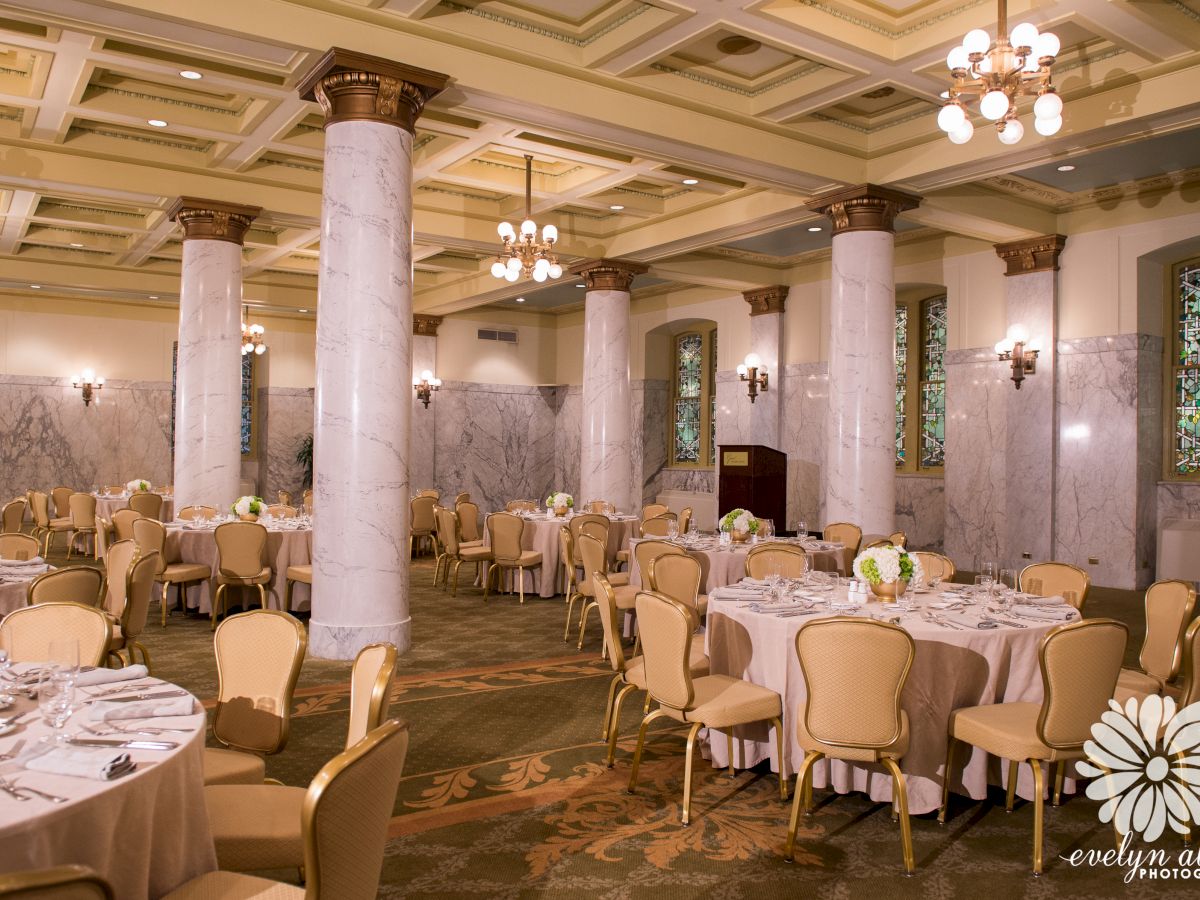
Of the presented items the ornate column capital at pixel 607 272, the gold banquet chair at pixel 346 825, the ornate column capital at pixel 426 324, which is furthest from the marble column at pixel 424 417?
the gold banquet chair at pixel 346 825

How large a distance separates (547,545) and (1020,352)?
6271 mm

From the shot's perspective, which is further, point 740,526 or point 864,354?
point 864,354

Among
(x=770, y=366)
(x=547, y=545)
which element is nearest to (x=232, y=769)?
(x=547, y=545)

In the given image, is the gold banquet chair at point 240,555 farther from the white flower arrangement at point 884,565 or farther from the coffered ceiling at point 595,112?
the white flower arrangement at point 884,565

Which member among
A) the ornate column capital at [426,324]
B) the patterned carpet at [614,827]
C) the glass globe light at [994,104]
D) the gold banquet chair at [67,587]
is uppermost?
the ornate column capital at [426,324]

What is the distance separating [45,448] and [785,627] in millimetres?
16195

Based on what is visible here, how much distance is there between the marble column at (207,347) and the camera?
10.1 metres

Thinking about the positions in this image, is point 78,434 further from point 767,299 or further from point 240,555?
point 767,299

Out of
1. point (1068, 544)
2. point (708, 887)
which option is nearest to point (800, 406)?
point (1068, 544)

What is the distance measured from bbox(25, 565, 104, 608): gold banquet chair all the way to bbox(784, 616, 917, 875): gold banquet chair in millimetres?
3571

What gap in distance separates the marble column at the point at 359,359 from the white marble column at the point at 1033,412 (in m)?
8.02

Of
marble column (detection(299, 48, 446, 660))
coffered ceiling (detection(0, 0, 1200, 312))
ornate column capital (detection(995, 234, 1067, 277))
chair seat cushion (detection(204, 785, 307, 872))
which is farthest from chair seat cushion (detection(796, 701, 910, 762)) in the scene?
ornate column capital (detection(995, 234, 1067, 277))

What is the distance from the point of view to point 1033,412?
1155 cm

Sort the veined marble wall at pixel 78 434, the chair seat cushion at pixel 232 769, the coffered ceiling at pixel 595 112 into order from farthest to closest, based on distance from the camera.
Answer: the veined marble wall at pixel 78 434
the coffered ceiling at pixel 595 112
the chair seat cushion at pixel 232 769
